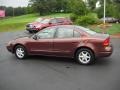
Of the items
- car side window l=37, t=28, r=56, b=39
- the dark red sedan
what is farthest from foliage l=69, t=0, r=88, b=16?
car side window l=37, t=28, r=56, b=39

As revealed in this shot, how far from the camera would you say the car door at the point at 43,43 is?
11603 mm

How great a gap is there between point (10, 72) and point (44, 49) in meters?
2.19

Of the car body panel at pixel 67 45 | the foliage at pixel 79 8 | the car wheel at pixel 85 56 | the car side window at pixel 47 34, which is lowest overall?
the car wheel at pixel 85 56

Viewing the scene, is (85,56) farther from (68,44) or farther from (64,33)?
(64,33)

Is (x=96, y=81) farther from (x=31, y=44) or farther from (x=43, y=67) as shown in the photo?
(x=31, y=44)

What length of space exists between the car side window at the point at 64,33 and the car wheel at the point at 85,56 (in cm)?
77

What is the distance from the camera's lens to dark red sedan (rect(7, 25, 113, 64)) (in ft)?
35.2

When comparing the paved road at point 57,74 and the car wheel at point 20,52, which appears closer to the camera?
the paved road at point 57,74

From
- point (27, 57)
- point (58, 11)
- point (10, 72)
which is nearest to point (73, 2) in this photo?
point (27, 57)

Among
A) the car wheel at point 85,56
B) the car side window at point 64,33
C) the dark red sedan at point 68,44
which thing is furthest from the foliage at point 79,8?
the car wheel at point 85,56

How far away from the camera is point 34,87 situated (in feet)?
26.4

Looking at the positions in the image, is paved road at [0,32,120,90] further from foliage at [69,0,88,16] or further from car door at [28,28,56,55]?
foliage at [69,0,88,16]

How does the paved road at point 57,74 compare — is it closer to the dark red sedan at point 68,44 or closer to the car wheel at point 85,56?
the car wheel at point 85,56

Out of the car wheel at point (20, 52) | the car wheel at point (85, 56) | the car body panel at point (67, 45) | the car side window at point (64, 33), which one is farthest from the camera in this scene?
the car wheel at point (20, 52)
